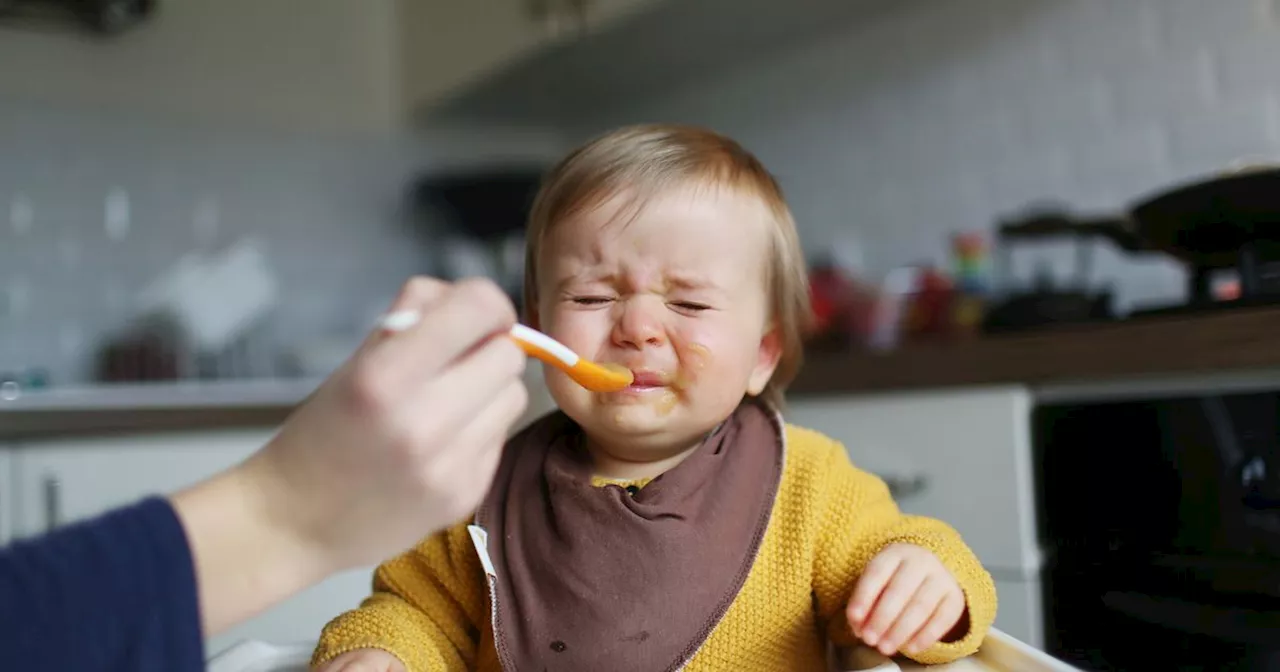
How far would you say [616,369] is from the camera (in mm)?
760

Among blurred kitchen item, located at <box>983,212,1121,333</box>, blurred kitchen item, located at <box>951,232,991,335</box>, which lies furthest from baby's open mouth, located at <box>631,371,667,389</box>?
blurred kitchen item, located at <box>951,232,991,335</box>

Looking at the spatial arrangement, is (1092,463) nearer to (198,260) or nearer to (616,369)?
(616,369)

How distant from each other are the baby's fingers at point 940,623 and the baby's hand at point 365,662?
1.11ft

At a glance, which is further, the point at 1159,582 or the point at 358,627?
the point at 1159,582

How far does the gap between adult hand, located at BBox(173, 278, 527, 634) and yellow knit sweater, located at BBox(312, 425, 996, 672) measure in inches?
13.5

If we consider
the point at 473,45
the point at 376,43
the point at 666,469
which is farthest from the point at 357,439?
the point at 376,43

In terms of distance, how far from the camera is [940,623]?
0.67 m

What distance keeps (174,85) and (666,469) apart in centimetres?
213

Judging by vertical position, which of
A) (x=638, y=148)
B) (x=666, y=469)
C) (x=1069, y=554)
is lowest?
(x=1069, y=554)

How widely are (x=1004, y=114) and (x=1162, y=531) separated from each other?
0.94 metres

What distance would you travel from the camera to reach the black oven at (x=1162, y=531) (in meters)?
1.15

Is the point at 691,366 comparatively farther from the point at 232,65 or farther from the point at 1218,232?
the point at 232,65

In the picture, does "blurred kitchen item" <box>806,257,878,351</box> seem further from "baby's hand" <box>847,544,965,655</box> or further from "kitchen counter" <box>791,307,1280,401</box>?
"baby's hand" <box>847,544,965,655</box>

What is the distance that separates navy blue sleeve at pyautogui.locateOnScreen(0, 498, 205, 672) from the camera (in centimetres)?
39
